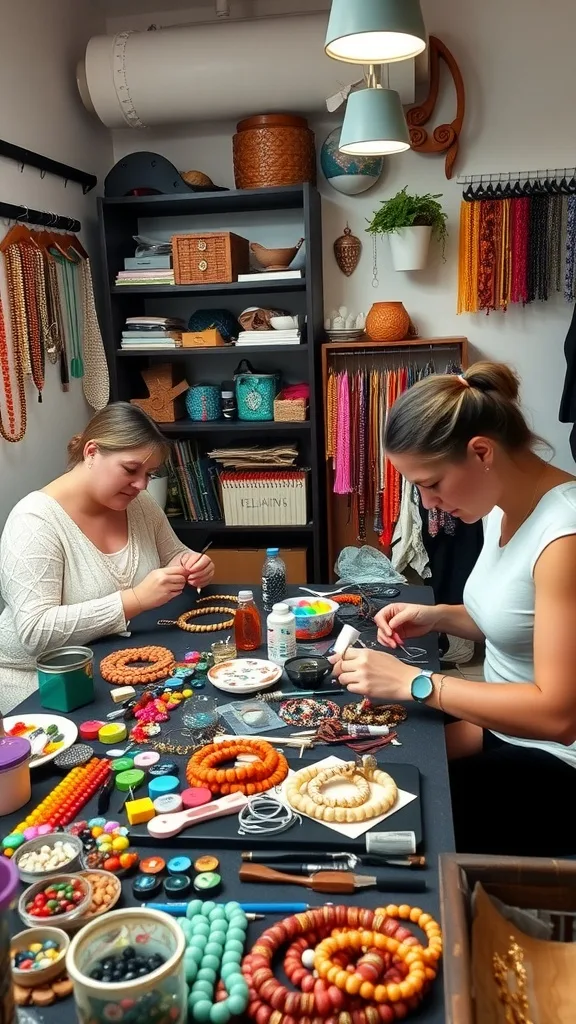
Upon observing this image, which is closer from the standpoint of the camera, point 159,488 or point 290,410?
point 290,410

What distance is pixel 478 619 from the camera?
1.67 metres

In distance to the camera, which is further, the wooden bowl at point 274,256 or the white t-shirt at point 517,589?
the wooden bowl at point 274,256

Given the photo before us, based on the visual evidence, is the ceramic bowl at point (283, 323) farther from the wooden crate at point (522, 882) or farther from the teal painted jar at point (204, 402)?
the wooden crate at point (522, 882)

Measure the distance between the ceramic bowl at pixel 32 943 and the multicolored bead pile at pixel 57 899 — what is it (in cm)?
3

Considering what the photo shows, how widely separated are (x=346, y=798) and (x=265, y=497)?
7.70ft

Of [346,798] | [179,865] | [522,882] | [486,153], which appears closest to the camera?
[522,882]

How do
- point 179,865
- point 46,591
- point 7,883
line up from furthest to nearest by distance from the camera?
point 46,591
point 179,865
point 7,883

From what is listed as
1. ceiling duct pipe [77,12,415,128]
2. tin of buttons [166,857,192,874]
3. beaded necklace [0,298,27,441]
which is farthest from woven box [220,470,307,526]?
tin of buttons [166,857,192,874]

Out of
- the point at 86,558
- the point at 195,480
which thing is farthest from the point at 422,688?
the point at 195,480

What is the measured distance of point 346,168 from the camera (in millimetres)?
3352

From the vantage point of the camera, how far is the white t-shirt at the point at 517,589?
145 cm

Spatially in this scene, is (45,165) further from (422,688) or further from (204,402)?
(422,688)

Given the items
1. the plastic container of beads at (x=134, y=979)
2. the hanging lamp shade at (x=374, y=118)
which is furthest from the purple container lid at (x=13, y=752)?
the hanging lamp shade at (x=374, y=118)

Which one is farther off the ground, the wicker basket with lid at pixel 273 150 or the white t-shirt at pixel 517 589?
the wicker basket with lid at pixel 273 150
